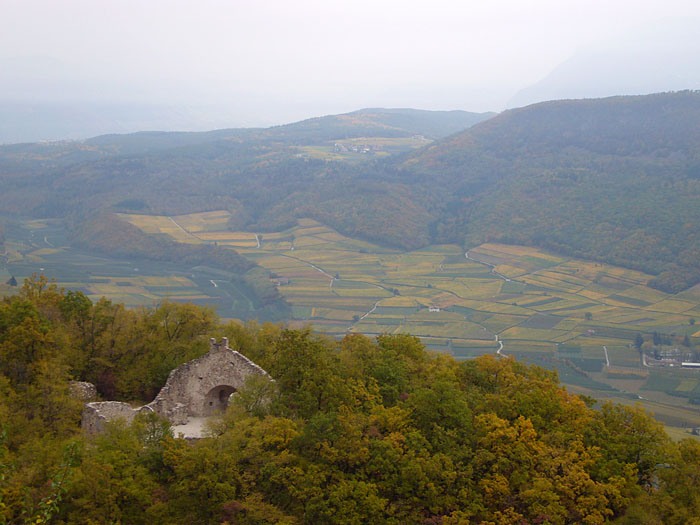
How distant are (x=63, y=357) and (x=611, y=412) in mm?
28791

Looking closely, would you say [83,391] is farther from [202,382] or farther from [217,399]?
[217,399]

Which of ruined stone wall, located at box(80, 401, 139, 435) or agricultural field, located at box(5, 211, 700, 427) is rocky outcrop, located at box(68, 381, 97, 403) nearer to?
ruined stone wall, located at box(80, 401, 139, 435)

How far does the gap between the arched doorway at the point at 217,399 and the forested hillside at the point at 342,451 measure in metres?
2.94

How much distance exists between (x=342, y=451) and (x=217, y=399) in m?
11.2

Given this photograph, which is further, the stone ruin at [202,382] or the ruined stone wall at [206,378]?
the ruined stone wall at [206,378]

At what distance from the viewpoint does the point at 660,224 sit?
158m

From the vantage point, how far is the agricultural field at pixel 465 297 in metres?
103

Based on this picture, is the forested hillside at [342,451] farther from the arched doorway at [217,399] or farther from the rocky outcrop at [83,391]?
the arched doorway at [217,399]

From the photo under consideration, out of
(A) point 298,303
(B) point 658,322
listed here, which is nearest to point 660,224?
(B) point 658,322

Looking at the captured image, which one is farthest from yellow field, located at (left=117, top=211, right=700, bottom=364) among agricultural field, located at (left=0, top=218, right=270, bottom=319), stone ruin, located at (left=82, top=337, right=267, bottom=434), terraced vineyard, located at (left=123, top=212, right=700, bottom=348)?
stone ruin, located at (left=82, top=337, right=267, bottom=434)

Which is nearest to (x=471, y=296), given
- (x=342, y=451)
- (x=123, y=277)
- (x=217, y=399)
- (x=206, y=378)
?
(x=123, y=277)

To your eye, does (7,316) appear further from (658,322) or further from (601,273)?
(601,273)

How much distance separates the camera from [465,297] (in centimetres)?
13725

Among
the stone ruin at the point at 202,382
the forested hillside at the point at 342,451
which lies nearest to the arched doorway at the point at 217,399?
the stone ruin at the point at 202,382
